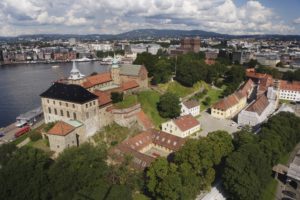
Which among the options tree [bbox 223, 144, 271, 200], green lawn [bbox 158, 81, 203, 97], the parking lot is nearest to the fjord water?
green lawn [bbox 158, 81, 203, 97]

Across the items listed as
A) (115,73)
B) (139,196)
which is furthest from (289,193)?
(115,73)

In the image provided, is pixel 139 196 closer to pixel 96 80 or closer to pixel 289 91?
pixel 96 80

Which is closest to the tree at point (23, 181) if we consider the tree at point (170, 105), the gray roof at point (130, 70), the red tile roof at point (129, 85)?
the tree at point (170, 105)

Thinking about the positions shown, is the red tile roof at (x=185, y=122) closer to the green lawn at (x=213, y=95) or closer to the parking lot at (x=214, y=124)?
the parking lot at (x=214, y=124)

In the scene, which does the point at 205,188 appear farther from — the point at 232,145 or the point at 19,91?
the point at 19,91

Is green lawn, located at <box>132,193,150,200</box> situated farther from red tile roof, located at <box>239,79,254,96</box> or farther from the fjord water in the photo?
red tile roof, located at <box>239,79,254,96</box>

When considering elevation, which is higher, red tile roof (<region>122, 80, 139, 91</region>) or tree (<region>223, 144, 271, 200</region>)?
red tile roof (<region>122, 80, 139, 91</region>)
